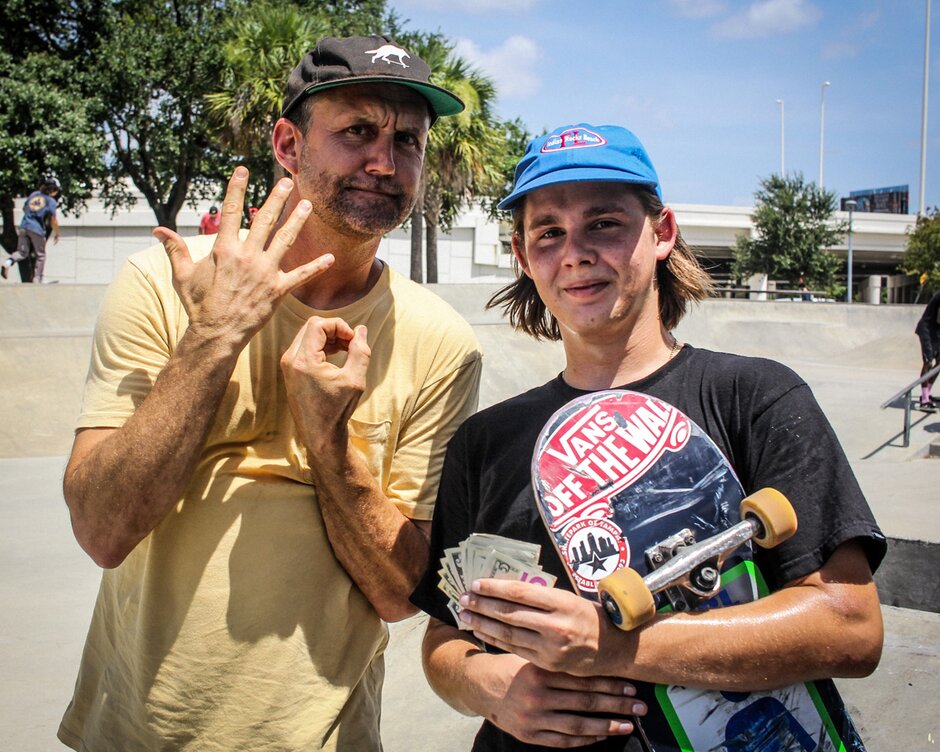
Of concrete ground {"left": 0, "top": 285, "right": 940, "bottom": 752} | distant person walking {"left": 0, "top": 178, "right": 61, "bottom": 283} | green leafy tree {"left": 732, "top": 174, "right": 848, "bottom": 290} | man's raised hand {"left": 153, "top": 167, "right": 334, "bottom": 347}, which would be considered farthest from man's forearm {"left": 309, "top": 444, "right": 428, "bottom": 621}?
green leafy tree {"left": 732, "top": 174, "right": 848, "bottom": 290}

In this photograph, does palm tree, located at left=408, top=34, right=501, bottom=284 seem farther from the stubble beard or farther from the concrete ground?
the stubble beard

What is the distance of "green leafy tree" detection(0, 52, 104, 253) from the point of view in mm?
18297

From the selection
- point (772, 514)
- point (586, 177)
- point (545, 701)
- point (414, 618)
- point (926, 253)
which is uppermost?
point (926, 253)

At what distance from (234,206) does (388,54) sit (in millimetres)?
580

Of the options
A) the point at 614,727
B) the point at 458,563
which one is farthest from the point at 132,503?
the point at 614,727

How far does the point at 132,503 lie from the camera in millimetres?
1665

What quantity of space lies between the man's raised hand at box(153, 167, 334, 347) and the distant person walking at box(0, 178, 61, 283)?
1654 centimetres

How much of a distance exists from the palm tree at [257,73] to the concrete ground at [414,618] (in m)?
6.45

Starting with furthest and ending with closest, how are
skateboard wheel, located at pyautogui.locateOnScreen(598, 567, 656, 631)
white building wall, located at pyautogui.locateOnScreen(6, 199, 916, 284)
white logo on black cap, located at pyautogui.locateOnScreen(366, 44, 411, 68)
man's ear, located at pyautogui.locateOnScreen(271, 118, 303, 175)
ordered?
white building wall, located at pyautogui.locateOnScreen(6, 199, 916, 284) → man's ear, located at pyautogui.locateOnScreen(271, 118, 303, 175) → white logo on black cap, located at pyautogui.locateOnScreen(366, 44, 411, 68) → skateboard wheel, located at pyautogui.locateOnScreen(598, 567, 656, 631)

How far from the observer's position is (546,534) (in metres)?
1.59

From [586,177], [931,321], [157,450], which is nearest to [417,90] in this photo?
[586,177]

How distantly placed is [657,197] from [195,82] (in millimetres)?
22031

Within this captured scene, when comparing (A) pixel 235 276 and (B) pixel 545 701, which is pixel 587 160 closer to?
(A) pixel 235 276

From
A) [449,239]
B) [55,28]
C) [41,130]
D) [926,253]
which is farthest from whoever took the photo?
[449,239]
